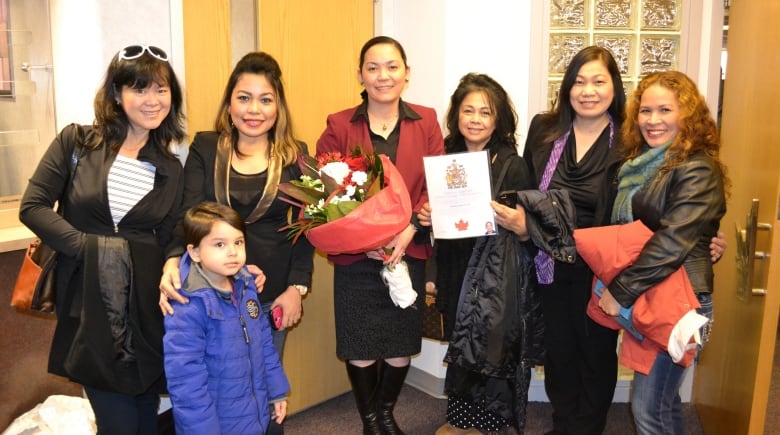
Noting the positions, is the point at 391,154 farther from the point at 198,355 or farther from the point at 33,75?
the point at 33,75

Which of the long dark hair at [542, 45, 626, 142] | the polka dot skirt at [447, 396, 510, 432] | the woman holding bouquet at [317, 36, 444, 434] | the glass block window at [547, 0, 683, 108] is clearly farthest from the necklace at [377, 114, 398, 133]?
the polka dot skirt at [447, 396, 510, 432]

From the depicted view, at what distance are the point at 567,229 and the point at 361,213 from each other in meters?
0.75

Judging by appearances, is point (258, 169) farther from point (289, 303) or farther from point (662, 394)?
point (662, 394)

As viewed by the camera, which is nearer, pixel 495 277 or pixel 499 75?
pixel 495 277

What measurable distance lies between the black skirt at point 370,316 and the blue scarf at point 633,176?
833 mm

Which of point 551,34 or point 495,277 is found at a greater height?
point 551,34

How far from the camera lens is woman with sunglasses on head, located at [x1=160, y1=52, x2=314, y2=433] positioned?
2322mm

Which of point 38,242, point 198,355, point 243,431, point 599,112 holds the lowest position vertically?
point 243,431

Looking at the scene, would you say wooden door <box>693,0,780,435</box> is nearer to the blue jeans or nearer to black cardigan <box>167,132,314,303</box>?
the blue jeans

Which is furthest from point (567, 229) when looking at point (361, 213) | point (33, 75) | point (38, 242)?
point (33, 75)

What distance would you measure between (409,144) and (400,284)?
569 millimetres

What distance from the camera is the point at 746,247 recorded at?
8.02 feet

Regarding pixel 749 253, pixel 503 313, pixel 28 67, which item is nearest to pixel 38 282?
pixel 28 67

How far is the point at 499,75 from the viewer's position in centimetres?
337
